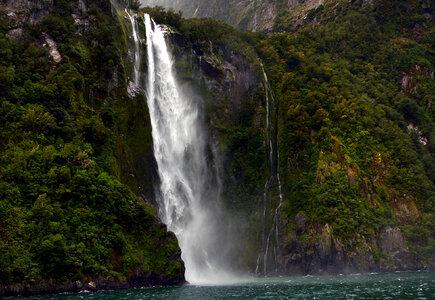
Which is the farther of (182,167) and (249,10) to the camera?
(249,10)

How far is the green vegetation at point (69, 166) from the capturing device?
96.5 ft

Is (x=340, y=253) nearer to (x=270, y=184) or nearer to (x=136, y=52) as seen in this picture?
(x=270, y=184)

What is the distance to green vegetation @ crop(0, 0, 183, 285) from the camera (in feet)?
96.5

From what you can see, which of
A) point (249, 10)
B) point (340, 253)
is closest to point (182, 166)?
point (340, 253)

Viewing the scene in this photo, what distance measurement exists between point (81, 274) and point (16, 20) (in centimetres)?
2557

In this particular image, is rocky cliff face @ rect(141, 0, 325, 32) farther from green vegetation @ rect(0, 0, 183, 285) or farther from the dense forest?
green vegetation @ rect(0, 0, 183, 285)

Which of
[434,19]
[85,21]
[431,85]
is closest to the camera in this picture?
[85,21]

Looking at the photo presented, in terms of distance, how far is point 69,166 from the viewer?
34.8m

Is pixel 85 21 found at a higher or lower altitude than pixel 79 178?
higher

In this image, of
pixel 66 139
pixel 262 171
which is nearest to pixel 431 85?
pixel 262 171

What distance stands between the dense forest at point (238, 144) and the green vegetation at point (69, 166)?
12 cm

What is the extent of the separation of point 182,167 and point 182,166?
0.41 ft

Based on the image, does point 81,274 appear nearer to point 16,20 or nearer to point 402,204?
point 16,20

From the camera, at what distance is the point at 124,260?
33000 millimetres
